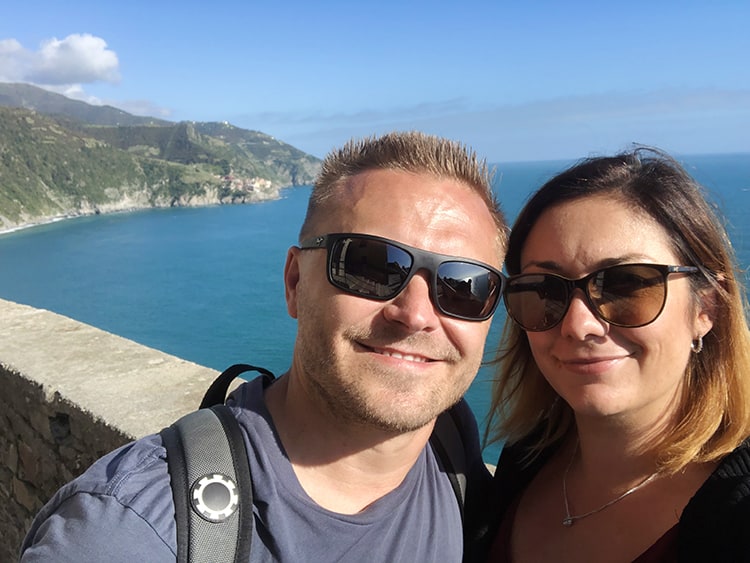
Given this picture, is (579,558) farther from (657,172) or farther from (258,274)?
(258,274)

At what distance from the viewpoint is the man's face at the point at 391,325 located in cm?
143

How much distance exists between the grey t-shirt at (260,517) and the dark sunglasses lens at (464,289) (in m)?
0.45

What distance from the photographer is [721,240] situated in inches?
65.5

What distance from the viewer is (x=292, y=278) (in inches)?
65.6

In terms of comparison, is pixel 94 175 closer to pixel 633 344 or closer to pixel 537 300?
pixel 537 300

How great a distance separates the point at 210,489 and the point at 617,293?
1.16m

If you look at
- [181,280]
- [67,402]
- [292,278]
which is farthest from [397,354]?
[181,280]

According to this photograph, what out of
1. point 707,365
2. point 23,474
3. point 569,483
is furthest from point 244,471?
point 23,474

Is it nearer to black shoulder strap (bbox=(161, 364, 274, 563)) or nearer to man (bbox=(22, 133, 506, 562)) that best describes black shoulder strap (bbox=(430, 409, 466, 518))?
man (bbox=(22, 133, 506, 562))

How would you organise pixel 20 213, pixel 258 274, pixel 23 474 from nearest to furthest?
pixel 23 474
pixel 258 274
pixel 20 213

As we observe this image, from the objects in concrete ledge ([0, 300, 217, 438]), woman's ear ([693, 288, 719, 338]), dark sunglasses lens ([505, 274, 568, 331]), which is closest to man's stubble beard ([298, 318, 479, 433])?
dark sunglasses lens ([505, 274, 568, 331])

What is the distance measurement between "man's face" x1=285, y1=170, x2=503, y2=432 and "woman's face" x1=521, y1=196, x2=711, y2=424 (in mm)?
271

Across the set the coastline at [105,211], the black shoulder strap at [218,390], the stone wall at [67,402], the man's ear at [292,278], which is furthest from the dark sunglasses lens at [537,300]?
the coastline at [105,211]

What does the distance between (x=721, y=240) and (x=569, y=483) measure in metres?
0.90
